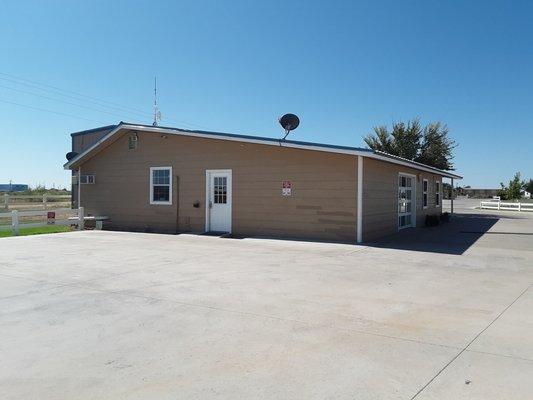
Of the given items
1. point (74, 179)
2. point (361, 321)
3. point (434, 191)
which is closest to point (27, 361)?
point (361, 321)

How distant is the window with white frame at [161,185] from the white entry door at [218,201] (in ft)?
5.76

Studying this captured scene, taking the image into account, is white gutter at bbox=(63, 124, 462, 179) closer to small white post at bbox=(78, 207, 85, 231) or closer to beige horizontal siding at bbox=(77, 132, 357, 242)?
beige horizontal siding at bbox=(77, 132, 357, 242)

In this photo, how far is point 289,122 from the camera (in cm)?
1379

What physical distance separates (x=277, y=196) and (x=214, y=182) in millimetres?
2591

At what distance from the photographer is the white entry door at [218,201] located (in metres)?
15.0

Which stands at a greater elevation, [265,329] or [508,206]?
[508,206]

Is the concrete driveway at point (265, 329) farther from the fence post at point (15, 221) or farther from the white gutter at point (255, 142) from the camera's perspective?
the fence post at point (15, 221)

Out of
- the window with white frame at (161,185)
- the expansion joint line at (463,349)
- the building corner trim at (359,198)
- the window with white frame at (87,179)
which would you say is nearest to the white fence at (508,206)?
the building corner trim at (359,198)

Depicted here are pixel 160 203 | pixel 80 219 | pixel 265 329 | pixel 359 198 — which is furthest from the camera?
pixel 80 219

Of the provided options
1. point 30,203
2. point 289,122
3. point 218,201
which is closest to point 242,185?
point 218,201

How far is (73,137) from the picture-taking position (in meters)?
26.1

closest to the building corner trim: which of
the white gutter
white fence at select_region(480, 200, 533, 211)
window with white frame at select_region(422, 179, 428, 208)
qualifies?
the white gutter

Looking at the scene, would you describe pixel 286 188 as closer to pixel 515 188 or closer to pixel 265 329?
pixel 265 329

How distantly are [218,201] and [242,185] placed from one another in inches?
47.2
